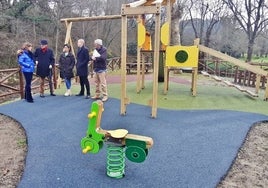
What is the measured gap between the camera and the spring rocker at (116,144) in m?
3.63

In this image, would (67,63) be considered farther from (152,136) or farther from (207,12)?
(207,12)

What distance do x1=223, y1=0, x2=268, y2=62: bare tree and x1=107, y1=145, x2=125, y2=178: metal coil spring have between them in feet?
88.5

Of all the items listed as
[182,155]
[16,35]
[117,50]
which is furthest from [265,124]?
[117,50]

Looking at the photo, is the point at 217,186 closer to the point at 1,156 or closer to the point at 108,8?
the point at 1,156

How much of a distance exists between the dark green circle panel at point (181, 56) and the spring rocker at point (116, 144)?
18.1 feet

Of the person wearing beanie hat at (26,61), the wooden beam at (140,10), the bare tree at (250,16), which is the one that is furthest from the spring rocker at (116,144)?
the bare tree at (250,16)

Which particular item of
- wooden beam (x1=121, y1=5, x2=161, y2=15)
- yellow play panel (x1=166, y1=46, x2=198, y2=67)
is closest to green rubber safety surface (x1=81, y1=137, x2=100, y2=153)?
wooden beam (x1=121, y1=5, x2=161, y2=15)

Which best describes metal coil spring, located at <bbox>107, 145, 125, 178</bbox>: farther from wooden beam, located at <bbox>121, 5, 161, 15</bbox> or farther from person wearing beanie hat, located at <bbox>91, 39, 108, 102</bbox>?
person wearing beanie hat, located at <bbox>91, 39, 108, 102</bbox>

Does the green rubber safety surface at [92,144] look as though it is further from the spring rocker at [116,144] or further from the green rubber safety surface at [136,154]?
the green rubber safety surface at [136,154]

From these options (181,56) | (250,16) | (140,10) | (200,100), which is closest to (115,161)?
(140,10)

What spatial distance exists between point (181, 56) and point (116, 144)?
566 cm

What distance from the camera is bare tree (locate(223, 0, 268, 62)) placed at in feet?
92.6

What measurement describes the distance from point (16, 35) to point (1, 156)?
18.6 metres

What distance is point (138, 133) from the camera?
5344 millimetres
